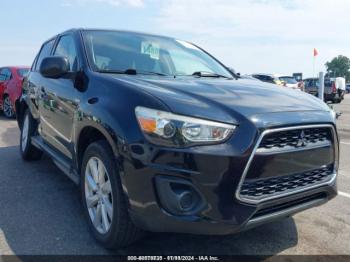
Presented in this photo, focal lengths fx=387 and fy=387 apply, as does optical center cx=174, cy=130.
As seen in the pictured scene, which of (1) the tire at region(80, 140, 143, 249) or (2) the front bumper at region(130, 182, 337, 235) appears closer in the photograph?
A: (2) the front bumper at region(130, 182, 337, 235)

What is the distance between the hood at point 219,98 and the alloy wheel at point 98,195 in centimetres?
73

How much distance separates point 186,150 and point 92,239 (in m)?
1.33

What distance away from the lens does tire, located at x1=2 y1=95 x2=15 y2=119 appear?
1100 centimetres

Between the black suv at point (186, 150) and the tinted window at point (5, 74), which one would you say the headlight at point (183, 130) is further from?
the tinted window at point (5, 74)

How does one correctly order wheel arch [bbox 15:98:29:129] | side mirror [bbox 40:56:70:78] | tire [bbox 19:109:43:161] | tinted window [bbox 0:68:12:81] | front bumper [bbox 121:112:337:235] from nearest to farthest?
front bumper [bbox 121:112:337:235] < side mirror [bbox 40:56:70:78] < tire [bbox 19:109:43:161] < wheel arch [bbox 15:98:29:129] < tinted window [bbox 0:68:12:81]

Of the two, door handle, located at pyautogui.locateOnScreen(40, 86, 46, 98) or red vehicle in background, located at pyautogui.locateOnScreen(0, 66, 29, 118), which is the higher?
door handle, located at pyautogui.locateOnScreen(40, 86, 46, 98)

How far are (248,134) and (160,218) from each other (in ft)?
2.50

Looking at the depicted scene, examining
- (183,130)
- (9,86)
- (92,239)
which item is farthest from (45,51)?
(9,86)

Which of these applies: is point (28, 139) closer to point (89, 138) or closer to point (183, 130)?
point (89, 138)

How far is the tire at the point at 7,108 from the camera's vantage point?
36.1ft

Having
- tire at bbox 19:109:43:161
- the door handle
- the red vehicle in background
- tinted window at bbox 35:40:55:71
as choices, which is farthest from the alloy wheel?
the red vehicle in background

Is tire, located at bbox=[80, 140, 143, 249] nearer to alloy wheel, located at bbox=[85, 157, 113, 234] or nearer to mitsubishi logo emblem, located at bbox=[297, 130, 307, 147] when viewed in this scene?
alloy wheel, located at bbox=[85, 157, 113, 234]

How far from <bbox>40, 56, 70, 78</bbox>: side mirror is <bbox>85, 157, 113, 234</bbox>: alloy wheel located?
92cm

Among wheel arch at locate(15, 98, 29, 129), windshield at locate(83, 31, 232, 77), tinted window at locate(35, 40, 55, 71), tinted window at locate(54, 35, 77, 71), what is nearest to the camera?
windshield at locate(83, 31, 232, 77)
